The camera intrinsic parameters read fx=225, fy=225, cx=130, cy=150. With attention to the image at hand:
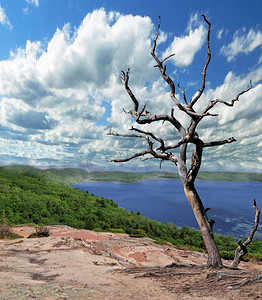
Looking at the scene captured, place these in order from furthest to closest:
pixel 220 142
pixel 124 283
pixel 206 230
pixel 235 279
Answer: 1. pixel 206 230
2. pixel 124 283
3. pixel 220 142
4. pixel 235 279

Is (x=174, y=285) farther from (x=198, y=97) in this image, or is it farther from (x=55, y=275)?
(x=198, y=97)

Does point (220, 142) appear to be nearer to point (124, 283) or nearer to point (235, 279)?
point (235, 279)

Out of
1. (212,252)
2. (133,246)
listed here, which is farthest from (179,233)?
(212,252)

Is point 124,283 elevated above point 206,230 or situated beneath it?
situated beneath

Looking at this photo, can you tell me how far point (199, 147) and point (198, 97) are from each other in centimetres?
191

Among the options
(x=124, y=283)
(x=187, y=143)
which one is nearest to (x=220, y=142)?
(x=187, y=143)

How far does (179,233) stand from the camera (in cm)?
5225

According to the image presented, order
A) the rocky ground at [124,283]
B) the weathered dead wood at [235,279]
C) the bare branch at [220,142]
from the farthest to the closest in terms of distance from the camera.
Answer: the bare branch at [220,142], the weathered dead wood at [235,279], the rocky ground at [124,283]

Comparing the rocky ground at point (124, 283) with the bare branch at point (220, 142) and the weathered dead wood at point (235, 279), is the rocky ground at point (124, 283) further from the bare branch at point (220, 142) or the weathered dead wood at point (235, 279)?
the bare branch at point (220, 142)

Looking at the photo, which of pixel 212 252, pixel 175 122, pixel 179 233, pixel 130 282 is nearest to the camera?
pixel 130 282

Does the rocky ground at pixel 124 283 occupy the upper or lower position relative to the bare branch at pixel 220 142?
lower

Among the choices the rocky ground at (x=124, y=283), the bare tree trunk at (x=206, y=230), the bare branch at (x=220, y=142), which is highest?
the bare branch at (x=220, y=142)

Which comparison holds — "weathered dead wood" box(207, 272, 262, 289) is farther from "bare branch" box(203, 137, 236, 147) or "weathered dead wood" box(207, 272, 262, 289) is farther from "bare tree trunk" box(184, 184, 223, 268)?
"bare branch" box(203, 137, 236, 147)

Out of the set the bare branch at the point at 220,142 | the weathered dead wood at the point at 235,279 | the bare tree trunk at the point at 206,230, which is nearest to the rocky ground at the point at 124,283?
the weathered dead wood at the point at 235,279
